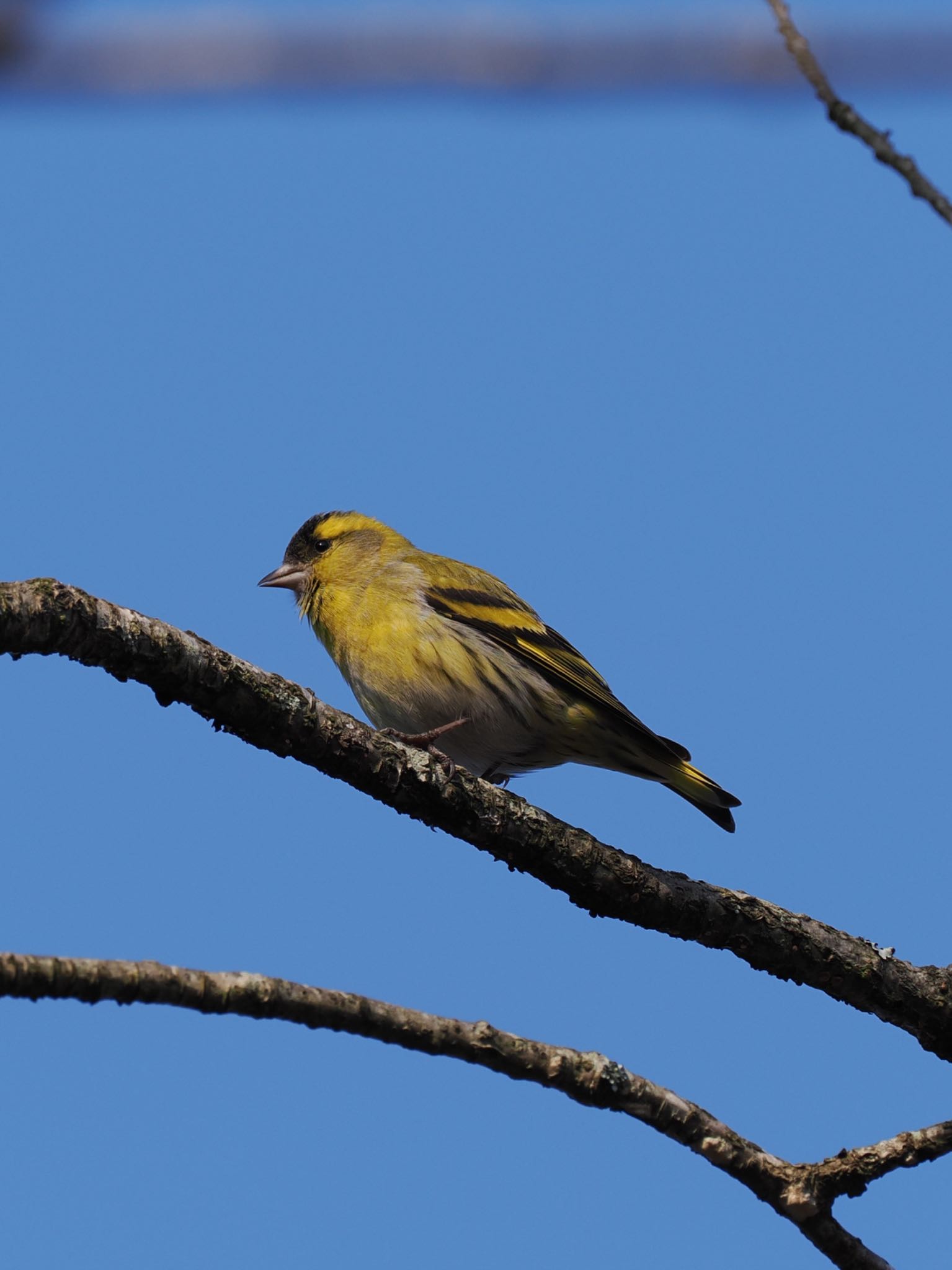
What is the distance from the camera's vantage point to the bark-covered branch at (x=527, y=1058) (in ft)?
9.21

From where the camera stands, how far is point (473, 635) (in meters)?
7.25

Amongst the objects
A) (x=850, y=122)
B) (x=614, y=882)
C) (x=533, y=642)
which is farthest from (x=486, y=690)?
(x=850, y=122)

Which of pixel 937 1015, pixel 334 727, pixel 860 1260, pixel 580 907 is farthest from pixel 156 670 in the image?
pixel 937 1015

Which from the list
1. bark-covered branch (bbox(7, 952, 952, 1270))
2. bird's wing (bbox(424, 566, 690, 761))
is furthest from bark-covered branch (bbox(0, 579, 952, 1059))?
bird's wing (bbox(424, 566, 690, 761))

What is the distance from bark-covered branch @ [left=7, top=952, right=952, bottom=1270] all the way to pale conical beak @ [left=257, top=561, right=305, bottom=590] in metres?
5.08

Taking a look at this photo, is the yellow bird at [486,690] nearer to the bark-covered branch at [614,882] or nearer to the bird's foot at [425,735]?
the bird's foot at [425,735]

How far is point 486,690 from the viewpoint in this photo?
700 cm

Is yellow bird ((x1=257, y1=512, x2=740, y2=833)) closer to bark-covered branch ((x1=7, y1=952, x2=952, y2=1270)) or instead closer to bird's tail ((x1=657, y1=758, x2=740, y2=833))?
bird's tail ((x1=657, y1=758, x2=740, y2=833))

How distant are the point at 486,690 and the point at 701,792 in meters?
1.20

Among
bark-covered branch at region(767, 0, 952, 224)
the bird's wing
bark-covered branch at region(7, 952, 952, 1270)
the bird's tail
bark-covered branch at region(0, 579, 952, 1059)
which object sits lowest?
bark-covered branch at region(7, 952, 952, 1270)

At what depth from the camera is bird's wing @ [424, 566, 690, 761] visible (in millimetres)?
6859

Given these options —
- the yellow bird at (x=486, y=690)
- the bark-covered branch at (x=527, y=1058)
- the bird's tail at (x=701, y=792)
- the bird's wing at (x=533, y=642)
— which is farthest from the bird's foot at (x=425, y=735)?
the bark-covered branch at (x=527, y=1058)

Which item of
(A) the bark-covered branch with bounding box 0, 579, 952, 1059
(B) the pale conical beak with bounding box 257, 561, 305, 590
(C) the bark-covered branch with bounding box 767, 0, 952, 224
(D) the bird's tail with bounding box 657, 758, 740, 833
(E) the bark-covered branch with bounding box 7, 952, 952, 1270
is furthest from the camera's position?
(B) the pale conical beak with bounding box 257, 561, 305, 590

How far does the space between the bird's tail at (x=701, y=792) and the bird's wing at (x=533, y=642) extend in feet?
0.25
